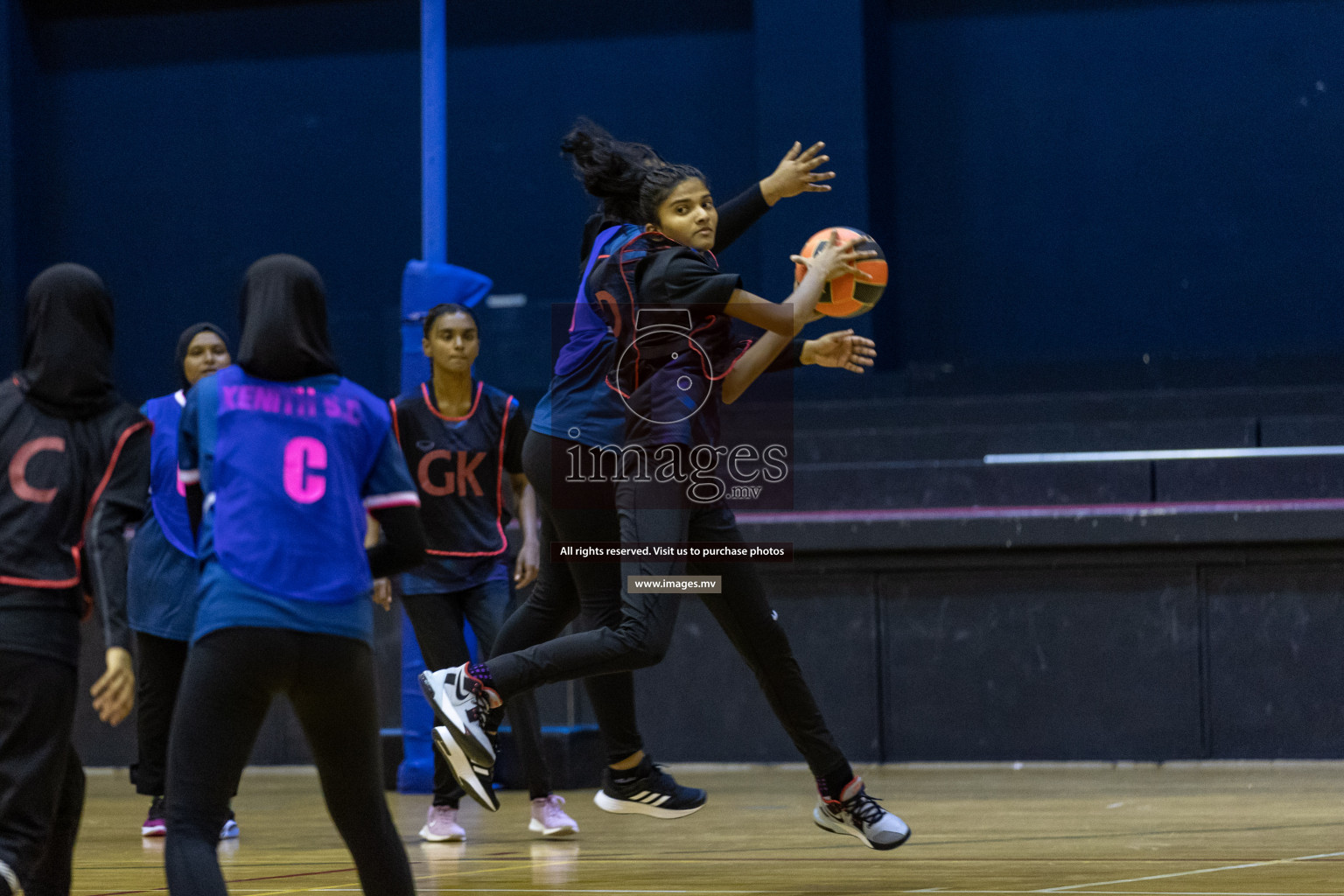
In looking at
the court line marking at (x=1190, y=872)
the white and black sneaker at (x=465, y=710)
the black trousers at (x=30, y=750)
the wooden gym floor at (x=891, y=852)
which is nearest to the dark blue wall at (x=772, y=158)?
the wooden gym floor at (x=891, y=852)

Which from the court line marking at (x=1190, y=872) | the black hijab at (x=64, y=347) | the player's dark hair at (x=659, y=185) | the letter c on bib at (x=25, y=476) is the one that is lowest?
the court line marking at (x=1190, y=872)

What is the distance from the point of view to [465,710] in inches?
177

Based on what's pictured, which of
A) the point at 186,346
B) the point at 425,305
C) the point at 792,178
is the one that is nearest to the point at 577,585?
the point at 792,178

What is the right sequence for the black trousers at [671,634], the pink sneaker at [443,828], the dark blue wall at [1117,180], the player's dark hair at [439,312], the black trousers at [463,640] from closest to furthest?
1. the black trousers at [671,634]
2. the pink sneaker at [443,828]
3. the black trousers at [463,640]
4. the player's dark hair at [439,312]
5. the dark blue wall at [1117,180]

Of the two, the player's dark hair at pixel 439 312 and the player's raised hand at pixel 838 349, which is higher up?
the player's dark hair at pixel 439 312

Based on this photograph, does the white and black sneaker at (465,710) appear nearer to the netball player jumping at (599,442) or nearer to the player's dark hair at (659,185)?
the netball player jumping at (599,442)

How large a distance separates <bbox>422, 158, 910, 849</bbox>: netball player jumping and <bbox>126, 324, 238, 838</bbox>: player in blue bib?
1782mm

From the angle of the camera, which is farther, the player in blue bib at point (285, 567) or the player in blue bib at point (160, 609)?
the player in blue bib at point (160, 609)

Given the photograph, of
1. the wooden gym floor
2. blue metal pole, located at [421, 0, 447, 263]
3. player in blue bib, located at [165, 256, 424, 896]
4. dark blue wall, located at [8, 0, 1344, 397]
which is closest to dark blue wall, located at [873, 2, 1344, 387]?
dark blue wall, located at [8, 0, 1344, 397]

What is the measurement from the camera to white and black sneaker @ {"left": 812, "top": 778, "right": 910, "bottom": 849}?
4.45 m

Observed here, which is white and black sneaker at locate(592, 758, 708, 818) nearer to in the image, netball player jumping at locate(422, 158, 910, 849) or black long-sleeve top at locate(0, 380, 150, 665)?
netball player jumping at locate(422, 158, 910, 849)

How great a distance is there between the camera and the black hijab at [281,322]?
3.15 meters

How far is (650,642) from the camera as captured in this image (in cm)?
439

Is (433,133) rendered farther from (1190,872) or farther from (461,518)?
(1190,872)
